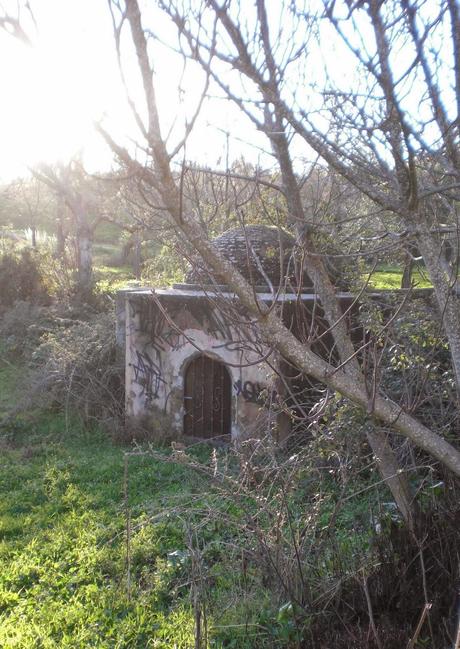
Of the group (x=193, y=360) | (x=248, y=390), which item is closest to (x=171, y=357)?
(x=193, y=360)

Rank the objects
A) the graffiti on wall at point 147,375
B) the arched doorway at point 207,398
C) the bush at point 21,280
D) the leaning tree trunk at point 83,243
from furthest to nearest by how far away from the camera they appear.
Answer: the leaning tree trunk at point 83,243 → the bush at point 21,280 → the graffiti on wall at point 147,375 → the arched doorway at point 207,398

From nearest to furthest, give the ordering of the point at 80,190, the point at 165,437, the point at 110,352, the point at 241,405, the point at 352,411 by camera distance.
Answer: the point at 352,411
the point at 241,405
the point at 165,437
the point at 110,352
the point at 80,190

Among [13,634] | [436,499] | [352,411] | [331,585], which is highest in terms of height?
[352,411]

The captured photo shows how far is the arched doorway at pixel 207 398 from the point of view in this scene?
10547mm

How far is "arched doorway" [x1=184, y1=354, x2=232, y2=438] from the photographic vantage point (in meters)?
10.5

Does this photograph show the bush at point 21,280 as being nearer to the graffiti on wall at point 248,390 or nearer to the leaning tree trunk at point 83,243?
the leaning tree trunk at point 83,243

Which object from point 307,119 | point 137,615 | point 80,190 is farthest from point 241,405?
point 80,190

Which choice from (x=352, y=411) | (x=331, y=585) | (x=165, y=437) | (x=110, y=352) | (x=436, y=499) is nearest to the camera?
(x=331, y=585)

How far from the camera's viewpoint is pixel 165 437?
1085 centimetres

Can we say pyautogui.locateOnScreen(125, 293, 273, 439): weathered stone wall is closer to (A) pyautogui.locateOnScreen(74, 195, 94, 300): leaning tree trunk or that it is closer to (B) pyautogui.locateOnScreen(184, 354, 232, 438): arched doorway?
(B) pyautogui.locateOnScreen(184, 354, 232, 438): arched doorway

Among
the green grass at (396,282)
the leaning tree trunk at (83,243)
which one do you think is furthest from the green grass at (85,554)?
the leaning tree trunk at (83,243)

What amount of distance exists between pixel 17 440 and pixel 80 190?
14.0 meters

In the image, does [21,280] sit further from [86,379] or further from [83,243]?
[86,379]

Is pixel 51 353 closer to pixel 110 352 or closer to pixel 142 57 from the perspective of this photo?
pixel 110 352
